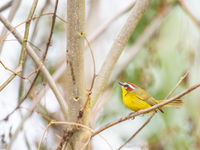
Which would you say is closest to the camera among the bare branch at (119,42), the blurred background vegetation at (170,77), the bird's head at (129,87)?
the bare branch at (119,42)

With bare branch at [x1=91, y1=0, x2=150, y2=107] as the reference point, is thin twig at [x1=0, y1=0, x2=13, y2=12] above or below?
above

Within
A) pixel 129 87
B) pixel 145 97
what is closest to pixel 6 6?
pixel 129 87

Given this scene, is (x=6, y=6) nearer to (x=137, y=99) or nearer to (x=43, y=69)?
(x=43, y=69)

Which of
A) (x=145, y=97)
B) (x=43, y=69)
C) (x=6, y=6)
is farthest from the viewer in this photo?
(x=145, y=97)

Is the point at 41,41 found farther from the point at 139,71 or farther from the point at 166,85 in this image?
the point at 166,85

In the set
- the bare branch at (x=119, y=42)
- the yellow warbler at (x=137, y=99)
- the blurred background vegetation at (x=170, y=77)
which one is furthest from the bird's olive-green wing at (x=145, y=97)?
the bare branch at (x=119, y=42)

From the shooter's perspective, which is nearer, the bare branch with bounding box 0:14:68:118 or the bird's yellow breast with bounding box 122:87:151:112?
the bare branch with bounding box 0:14:68:118

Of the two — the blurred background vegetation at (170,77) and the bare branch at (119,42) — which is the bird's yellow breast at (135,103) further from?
the bare branch at (119,42)

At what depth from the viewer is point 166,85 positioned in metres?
3.86

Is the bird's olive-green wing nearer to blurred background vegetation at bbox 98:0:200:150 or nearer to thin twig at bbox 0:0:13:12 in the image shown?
blurred background vegetation at bbox 98:0:200:150

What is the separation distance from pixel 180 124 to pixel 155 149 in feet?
2.31

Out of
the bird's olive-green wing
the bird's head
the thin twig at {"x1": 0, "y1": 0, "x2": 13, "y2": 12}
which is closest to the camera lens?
the thin twig at {"x1": 0, "y1": 0, "x2": 13, "y2": 12}

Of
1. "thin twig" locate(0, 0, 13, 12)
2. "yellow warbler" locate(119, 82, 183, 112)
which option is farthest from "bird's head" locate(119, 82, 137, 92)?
"thin twig" locate(0, 0, 13, 12)

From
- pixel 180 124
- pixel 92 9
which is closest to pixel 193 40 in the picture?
pixel 180 124
